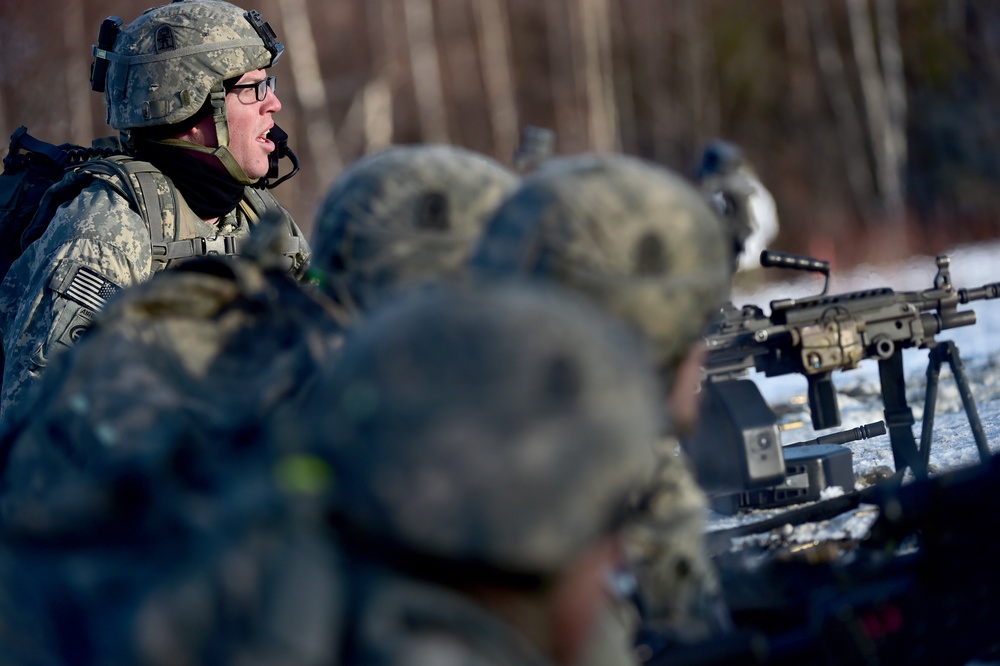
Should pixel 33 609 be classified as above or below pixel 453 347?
below

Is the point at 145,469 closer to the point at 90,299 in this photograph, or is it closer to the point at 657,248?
the point at 657,248

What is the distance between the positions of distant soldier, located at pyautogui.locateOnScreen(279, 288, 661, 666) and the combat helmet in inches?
139

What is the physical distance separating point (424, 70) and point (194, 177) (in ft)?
48.4

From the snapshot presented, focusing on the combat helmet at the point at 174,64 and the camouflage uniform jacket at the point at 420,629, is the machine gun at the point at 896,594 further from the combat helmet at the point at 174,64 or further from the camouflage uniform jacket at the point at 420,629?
the combat helmet at the point at 174,64

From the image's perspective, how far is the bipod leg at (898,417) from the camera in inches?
189

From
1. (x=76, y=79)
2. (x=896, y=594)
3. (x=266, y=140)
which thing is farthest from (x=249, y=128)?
(x=76, y=79)

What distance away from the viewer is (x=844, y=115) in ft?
61.2

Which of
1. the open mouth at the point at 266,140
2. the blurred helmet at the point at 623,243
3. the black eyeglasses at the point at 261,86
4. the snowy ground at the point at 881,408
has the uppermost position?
the black eyeglasses at the point at 261,86

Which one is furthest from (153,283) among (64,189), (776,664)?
(64,189)

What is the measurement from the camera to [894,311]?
17.0 ft

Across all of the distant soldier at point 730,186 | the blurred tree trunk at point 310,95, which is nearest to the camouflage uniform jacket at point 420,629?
the distant soldier at point 730,186

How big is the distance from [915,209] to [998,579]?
54.0 feet

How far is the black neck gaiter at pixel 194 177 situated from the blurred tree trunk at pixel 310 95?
1150 centimetres

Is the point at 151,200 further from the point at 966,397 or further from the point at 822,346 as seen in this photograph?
the point at 966,397
